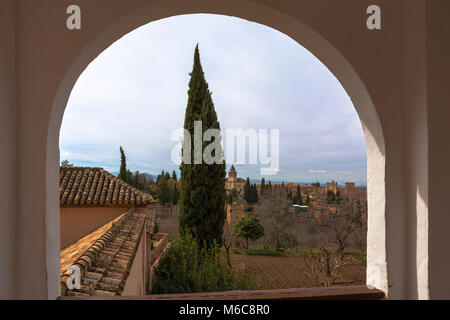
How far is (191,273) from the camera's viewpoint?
246 inches

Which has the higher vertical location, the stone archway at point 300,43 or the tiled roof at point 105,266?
the stone archway at point 300,43

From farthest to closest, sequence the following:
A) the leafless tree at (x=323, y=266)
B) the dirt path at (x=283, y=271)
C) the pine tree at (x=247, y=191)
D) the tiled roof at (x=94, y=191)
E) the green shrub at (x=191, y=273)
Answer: the pine tree at (x=247, y=191) → the dirt path at (x=283, y=271) → the leafless tree at (x=323, y=266) → the tiled roof at (x=94, y=191) → the green shrub at (x=191, y=273)

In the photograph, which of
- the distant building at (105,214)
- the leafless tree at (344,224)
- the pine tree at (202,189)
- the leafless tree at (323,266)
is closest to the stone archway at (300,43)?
the distant building at (105,214)

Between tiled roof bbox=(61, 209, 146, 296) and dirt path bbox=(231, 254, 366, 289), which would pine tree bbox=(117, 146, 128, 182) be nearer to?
dirt path bbox=(231, 254, 366, 289)

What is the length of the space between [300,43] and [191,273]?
629cm

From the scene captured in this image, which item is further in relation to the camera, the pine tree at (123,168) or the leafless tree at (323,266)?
the pine tree at (123,168)

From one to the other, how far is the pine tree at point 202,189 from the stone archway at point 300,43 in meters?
6.64

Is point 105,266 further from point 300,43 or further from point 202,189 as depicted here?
point 202,189

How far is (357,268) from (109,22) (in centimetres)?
907

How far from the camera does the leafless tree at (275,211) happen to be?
30.8ft

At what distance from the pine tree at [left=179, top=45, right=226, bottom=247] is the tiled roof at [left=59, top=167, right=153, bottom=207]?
1.33 meters

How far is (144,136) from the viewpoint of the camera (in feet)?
27.4

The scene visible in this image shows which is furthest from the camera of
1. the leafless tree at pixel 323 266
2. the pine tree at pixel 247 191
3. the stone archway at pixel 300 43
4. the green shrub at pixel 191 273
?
the pine tree at pixel 247 191

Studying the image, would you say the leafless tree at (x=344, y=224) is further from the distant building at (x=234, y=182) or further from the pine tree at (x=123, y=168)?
the pine tree at (x=123, y=168)
